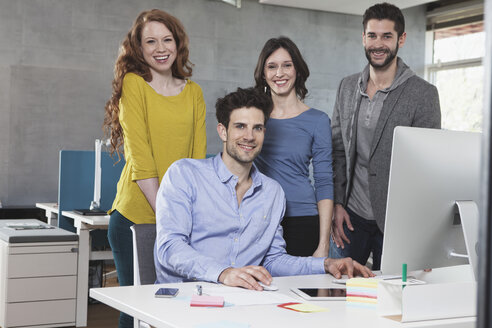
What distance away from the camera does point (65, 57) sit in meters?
6.27

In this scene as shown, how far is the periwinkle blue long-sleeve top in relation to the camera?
2350 millimetres

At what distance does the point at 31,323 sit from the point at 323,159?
226cm

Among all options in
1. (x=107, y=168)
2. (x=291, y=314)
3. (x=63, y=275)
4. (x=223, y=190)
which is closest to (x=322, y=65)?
(x=107, y=168)

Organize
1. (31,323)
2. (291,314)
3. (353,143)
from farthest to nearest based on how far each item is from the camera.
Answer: (31,323), (353,143), (291,314)

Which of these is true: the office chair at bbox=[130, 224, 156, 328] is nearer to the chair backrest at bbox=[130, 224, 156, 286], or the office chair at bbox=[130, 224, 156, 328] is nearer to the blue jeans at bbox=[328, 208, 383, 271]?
the chair backrest at bbox=[130, 224, 156, 286]

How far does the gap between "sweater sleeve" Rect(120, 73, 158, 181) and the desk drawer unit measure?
5.92 ft

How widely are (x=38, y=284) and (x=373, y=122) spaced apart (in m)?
2.39

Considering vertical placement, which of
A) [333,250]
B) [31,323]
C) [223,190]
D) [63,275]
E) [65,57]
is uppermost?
[65,57]

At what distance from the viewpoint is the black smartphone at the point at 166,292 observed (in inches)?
56.1

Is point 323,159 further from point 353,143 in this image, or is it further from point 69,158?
point 69,158

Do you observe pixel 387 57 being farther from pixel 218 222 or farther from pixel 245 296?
pixel 245 296

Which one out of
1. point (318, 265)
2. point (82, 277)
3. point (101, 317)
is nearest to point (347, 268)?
point (318, 265)

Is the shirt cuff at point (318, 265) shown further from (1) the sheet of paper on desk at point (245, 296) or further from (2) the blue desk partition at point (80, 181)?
(2) the blue desk partition at point (80, 181)

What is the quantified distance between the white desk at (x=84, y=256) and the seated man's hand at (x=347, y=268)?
222 cm
